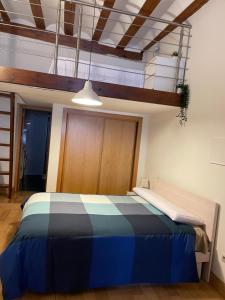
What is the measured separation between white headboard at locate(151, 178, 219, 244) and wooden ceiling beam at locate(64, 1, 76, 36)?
2.68 metres

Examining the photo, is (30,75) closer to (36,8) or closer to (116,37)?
(36,8)

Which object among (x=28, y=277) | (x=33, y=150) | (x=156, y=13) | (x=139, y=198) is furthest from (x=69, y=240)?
(x=33, y=150)

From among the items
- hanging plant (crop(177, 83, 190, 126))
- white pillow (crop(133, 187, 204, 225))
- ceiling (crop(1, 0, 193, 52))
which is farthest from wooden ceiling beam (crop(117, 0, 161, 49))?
white pillow (crop(133, 187, 204, 225))

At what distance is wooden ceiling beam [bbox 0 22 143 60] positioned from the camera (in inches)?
163

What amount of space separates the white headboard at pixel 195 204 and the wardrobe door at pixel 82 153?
1489mm

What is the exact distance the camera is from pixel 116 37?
4246mm

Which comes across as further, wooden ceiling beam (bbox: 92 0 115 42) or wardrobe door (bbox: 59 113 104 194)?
wardrobe door (bbox: 59 113 104 194)

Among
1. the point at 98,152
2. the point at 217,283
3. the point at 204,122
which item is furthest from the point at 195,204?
the point at 98,152

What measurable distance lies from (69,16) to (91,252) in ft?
10.9

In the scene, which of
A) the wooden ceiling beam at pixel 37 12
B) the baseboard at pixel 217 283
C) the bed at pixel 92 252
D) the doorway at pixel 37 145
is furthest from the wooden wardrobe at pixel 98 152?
the baseboard at pixel 217 283

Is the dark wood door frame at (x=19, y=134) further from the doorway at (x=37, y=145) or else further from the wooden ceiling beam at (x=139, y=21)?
the wooden ceiling beam at (x=139, y=21)

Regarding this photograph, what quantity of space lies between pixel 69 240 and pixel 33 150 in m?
5.01

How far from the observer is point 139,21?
3.44 m

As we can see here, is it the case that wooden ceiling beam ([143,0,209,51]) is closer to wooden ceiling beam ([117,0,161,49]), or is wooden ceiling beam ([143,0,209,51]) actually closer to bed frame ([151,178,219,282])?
wooden ceiling beam ([117,0,161,49])
